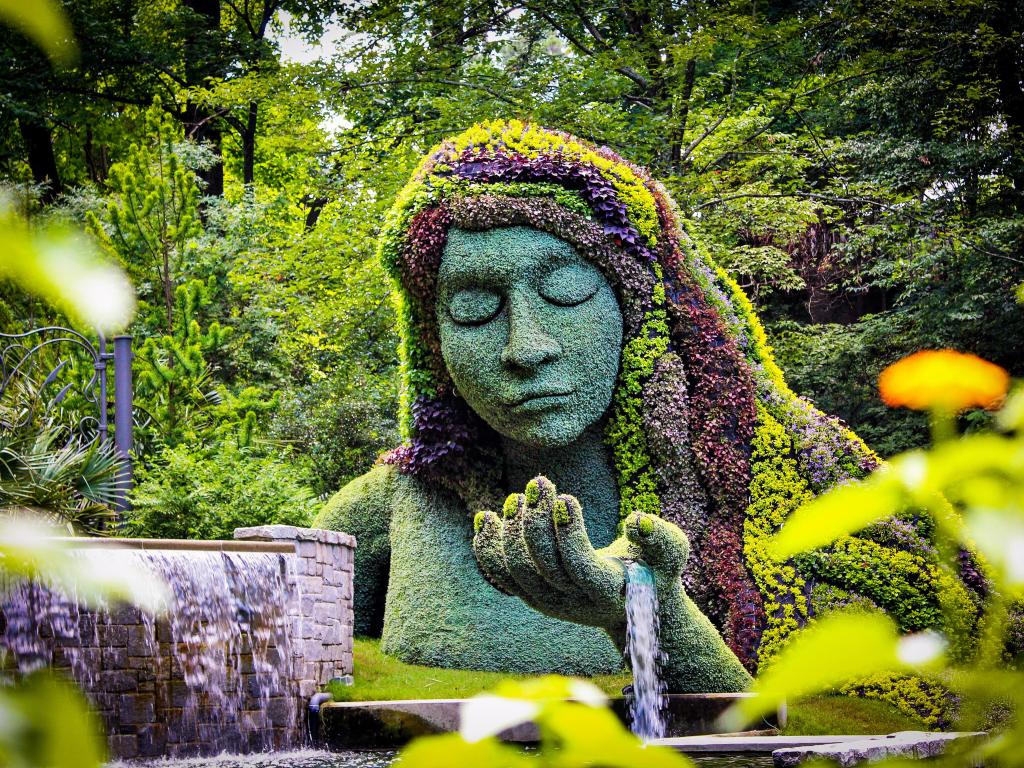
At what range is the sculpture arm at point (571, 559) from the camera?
5035 millimetres

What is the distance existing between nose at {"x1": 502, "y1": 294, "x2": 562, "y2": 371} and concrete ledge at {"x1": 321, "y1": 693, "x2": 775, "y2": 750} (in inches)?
78.4

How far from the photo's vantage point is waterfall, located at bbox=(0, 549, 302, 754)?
6438 millimetres

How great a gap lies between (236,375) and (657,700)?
1175 cm

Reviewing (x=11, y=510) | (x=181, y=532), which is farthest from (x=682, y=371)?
(x=11, y=510)

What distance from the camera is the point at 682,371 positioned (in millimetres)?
7051

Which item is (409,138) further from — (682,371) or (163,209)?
(682,371)

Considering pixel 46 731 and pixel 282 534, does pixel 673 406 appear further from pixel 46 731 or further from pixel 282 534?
pixel 46 731

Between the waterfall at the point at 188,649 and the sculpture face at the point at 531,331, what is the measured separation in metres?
1.78

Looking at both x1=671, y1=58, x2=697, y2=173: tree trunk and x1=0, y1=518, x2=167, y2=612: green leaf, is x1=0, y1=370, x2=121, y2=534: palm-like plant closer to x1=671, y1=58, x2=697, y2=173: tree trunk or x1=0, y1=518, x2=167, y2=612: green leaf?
x1=671, y1=58, x2=697, y2=173: tree trunk

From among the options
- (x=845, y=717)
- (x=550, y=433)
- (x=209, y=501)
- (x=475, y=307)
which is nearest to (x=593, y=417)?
(x=550, y=433)

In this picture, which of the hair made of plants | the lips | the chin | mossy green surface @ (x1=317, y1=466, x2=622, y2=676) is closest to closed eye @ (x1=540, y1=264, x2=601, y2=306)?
the hair made of plants

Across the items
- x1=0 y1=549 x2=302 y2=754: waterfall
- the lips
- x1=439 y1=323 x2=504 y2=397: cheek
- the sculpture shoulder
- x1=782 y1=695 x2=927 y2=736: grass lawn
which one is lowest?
x1=782 y1=695 x2=927 y2=736: grass lawn

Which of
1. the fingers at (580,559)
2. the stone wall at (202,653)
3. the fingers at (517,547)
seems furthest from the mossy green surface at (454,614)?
the fingers at (517,547)

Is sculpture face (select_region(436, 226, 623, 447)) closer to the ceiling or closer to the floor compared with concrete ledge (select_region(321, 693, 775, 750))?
closer to the ceiling
